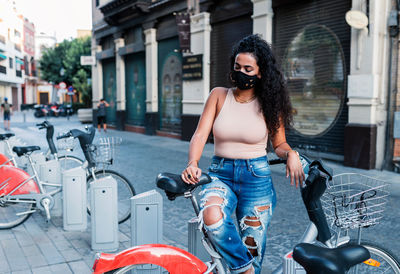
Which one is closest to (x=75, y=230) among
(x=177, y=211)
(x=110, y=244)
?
(x=110, y=244)

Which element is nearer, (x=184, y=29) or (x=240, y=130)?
(x=240, y=130)

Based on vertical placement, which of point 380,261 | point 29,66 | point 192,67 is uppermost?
point 29,66

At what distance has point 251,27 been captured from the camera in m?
12.5

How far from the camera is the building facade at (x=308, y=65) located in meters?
9.02

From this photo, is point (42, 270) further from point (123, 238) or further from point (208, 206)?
point (208, 206)

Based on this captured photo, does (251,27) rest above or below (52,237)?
above

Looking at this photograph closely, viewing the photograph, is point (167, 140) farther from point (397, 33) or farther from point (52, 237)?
point (52, 237)

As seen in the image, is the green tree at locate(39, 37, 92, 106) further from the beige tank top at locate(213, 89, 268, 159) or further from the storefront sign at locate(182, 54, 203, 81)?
the beige tank top at locate(213, 89, 268, 159)

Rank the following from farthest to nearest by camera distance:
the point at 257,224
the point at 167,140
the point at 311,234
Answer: the point at 167,140 < the point at 257,224 < the point at 311,234

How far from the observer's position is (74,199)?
4.82 meters

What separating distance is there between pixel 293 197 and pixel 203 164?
11.4 feet

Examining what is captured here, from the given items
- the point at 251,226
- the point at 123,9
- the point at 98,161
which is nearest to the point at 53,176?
the point at 98,161

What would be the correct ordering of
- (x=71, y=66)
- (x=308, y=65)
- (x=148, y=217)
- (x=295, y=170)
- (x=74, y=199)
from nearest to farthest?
1. (x=295, y=170)
2. (x=148, y=217)
3. (x=74, y=199)
4. (x=308, y=65)
5. (x=71, y=66)

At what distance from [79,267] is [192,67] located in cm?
1163
